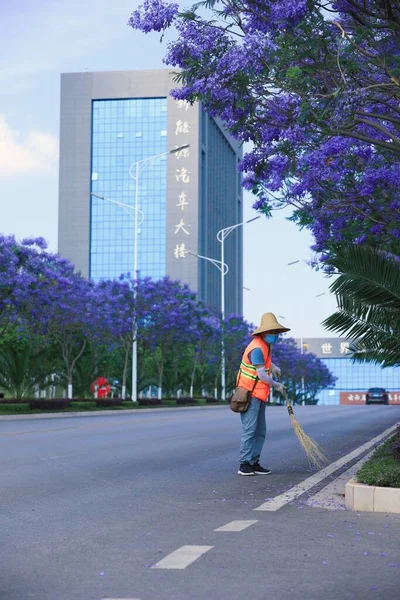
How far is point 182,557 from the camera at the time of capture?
674 cm

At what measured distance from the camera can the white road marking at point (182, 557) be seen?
6457 mm

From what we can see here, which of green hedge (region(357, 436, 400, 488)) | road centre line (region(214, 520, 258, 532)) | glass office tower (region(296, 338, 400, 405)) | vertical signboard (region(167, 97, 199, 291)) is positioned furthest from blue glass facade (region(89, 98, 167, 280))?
road centre line (region(214, 520, 258, 532))

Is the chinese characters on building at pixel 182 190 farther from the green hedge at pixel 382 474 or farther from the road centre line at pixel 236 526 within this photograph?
the road centre line at pixel 236 526

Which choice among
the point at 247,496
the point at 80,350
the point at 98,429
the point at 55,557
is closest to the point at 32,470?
the point at 247,496

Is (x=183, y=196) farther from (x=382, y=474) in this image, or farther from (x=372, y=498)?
(x=372, y=498)

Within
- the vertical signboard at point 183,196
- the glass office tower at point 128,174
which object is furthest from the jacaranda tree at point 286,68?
the glass office tower at point 128,174

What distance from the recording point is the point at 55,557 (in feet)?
22.6

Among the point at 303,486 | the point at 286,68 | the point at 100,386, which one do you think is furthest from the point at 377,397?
the point at 303,486

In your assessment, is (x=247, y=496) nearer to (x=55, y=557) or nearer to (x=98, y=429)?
(x=55, y=557)

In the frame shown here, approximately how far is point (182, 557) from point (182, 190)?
138 metres

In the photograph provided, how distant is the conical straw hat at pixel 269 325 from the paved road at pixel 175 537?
5.57 feet

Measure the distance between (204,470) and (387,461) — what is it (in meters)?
3.22

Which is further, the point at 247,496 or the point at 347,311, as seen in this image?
the point at 347,311

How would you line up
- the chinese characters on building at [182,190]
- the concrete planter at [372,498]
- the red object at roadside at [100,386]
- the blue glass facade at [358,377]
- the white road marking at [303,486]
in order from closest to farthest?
the concrete planter at [372,498]
the white road marking at [303,486]
the red object at roadside at [100,386]
the chinese characters on building at [182,190]
the blue glass facade at [358,377]
